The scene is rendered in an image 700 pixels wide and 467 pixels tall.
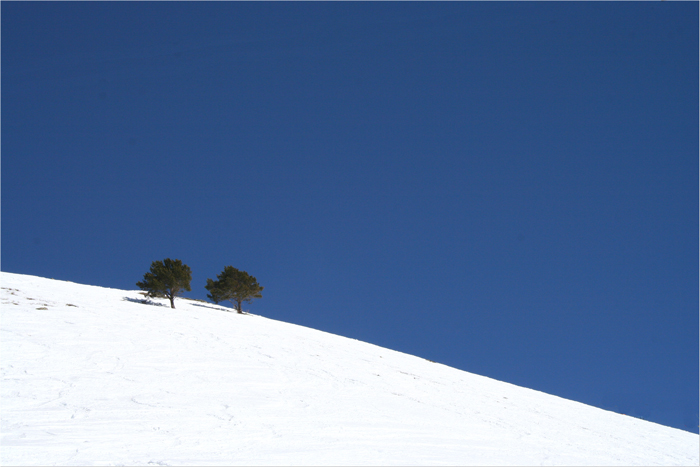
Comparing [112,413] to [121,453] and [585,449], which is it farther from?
[585,449]

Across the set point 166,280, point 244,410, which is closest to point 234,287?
point 166,280

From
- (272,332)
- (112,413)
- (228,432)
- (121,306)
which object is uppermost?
(121,306)

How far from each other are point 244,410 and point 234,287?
96.8 ft

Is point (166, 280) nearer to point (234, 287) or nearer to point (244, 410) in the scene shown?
point (234, 287)

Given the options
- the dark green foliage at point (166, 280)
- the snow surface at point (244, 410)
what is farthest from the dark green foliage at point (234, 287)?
the snow surface at point (244, 410)

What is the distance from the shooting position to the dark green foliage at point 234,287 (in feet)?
131

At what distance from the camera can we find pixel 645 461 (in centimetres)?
1246

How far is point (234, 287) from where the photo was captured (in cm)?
3981

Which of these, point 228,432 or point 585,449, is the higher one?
point 228,432

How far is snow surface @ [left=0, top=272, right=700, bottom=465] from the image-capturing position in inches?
345

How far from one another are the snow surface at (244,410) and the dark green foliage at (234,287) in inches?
674

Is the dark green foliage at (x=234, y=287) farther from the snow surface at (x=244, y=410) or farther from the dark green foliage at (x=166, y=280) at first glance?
the snow surface at (x=244, y=410)

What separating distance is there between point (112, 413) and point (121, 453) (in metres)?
2.48

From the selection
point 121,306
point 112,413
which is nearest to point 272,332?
point 121,306
